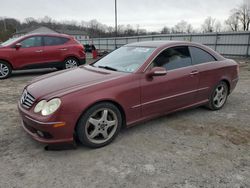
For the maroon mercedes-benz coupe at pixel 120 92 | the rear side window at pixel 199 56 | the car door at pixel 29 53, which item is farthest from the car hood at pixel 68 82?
the car door at pixel 29 53

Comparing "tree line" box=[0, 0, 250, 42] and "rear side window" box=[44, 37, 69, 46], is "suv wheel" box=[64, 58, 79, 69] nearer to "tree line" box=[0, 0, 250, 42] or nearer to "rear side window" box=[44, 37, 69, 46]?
"rear side window" box=[44, 37, 69, 46]

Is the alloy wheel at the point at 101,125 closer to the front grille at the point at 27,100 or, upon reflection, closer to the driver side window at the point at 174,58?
the front grille at the point at 27,100

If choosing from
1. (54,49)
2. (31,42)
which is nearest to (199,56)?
(54,49)

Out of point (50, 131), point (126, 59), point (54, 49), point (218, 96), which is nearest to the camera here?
point (50, 131)

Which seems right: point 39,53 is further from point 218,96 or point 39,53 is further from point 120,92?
point 218,96

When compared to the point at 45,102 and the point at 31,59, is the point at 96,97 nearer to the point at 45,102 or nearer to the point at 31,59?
the point at 45,102

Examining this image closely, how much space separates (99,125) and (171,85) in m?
1.39

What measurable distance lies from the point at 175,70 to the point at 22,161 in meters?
2.65

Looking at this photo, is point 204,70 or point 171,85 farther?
point 204,70

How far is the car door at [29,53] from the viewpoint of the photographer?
25.9 ft

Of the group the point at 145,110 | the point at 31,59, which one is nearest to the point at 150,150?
the point at 145,110

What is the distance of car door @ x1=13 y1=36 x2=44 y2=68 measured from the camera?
311 inches

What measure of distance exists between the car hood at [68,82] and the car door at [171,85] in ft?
1.82

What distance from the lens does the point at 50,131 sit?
2701 mm
